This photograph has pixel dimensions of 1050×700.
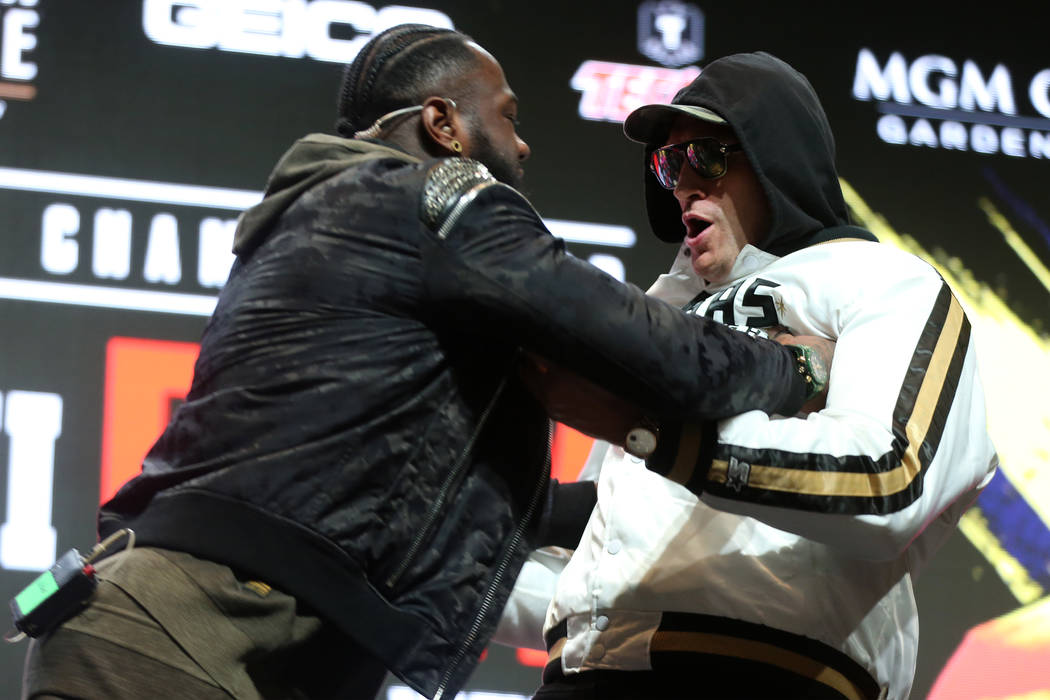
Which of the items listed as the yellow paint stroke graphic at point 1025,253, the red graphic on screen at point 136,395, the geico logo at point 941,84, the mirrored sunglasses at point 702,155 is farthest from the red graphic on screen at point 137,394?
the yellow paint stroke graphic at point 1025,253

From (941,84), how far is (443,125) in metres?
2.56

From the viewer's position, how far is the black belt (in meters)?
1.66

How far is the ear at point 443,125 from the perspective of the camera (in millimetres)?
1648

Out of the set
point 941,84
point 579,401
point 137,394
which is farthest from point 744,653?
point 941,84

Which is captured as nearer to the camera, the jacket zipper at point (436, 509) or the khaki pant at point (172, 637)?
the khaki pant at point (172, 637)

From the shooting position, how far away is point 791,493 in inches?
57.2

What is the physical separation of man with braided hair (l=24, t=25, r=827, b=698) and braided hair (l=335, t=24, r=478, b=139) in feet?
0.68

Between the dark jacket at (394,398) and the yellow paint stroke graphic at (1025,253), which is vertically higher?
the dark jacket at (394,398)

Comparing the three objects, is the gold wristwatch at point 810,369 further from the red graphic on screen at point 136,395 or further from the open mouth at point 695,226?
the red graphic on screen at point 136,395

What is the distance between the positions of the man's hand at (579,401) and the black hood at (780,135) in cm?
62

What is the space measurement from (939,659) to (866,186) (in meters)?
1.35

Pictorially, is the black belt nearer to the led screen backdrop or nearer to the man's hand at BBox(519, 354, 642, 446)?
the man's hand at BBox(519, 354, 642, 446)

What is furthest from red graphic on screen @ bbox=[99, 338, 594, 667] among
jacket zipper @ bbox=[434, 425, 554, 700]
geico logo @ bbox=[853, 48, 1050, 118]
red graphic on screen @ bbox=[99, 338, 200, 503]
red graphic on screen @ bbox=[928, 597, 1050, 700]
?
jacket zipper @ bbox=[434, 425, 554, 700]

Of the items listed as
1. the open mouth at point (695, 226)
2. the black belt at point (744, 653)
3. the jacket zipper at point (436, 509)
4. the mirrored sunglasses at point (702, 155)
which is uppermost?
the mirrored sunglasses at point (702, 155)
